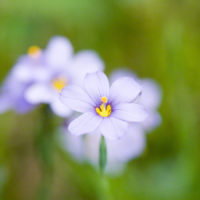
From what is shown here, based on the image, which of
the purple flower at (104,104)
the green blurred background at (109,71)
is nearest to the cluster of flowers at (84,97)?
the purple flower at (104,104)

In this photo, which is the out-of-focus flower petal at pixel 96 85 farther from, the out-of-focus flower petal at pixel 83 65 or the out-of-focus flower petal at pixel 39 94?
the out-of-focus flower petal at pixel 83 65

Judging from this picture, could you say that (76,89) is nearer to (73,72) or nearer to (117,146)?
(73,72)

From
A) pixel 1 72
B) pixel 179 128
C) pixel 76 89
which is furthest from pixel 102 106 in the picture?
pixel 1 72

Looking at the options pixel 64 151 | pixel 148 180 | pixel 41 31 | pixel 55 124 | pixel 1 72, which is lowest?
pixel 148 180

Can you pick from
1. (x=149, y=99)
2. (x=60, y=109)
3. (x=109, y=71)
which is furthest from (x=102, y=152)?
(x=109, y=71)

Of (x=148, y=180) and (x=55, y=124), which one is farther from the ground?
(x=55, y=124)

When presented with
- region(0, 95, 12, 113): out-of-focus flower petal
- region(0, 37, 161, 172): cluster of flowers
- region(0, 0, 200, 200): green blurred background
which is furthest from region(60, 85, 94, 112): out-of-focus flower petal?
region(0, 95, 12, 113): out-of-focus flower petal
